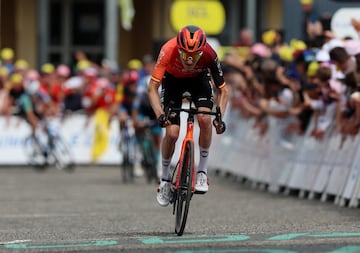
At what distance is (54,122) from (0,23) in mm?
12240

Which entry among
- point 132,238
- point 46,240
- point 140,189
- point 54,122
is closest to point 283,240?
point 132,238

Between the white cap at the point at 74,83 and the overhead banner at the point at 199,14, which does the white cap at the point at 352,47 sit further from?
the white cap at the point at 74,83

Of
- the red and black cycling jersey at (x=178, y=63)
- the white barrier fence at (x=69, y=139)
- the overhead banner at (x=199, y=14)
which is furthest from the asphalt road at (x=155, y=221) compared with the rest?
the overhead banner at (x=199, y=14)

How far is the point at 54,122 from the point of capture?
88.9ft

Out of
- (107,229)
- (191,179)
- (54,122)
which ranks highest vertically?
(191,179)

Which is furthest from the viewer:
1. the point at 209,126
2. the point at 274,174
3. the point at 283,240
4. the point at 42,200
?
the point at 274,174

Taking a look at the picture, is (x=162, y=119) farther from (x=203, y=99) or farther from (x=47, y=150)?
(x=47, y=150)

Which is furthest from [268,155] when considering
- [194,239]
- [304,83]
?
[194,239]

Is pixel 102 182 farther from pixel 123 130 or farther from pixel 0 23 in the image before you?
pixel 0 23

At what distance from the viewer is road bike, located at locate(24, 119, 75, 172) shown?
84.8ft

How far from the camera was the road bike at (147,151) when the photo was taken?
21.0 meters

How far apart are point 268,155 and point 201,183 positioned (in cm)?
781

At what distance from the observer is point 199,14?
27.3m

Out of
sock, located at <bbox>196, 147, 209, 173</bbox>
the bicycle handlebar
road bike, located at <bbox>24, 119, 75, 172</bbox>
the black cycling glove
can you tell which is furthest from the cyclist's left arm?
road bike, located at <bbox>24, 119, 75, 172</bbox>
